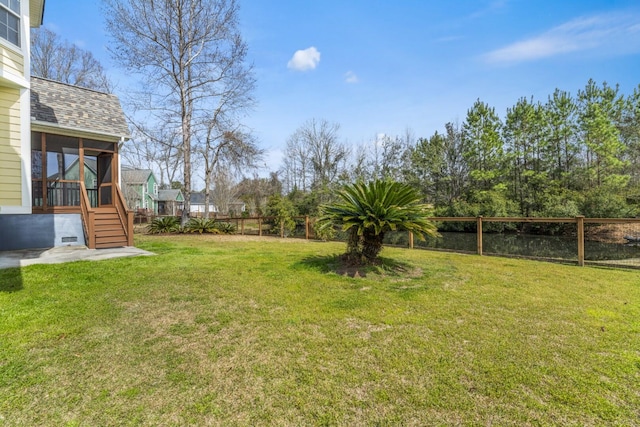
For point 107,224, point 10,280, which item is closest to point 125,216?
point 107,224

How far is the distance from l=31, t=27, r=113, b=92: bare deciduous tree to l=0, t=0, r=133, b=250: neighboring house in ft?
33.3

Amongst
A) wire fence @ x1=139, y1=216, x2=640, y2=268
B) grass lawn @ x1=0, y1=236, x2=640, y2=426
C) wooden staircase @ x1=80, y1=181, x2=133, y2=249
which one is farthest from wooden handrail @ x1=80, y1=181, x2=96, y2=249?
wire fence @ x1=139, y1=216, x2=640, y2=268

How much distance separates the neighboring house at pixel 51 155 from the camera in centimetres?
488

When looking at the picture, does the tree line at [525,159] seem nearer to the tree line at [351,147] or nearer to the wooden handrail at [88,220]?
the tree line at [351,147]

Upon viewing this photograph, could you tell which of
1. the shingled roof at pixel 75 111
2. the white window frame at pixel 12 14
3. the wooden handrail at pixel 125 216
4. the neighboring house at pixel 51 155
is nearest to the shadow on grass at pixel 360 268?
the wooden handrail at pixel 125 216

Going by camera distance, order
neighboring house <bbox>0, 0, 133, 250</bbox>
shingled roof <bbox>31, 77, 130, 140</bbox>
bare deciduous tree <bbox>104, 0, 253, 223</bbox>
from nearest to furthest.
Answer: neighboring house <bbox>0, 0, 133, 250</bbox> → shingled roof <bbox>31, 77, 130, 140</bbox> → bare deciduous tree <bbox>104, 0, 253, 223</bbox>

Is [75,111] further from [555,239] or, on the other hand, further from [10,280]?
[555,239]

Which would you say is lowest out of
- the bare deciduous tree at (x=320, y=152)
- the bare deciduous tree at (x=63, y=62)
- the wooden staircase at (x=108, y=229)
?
the wooden staircase at (x=108, y=229)

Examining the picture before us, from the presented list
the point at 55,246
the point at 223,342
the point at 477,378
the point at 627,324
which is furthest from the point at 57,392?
the point at 55,246

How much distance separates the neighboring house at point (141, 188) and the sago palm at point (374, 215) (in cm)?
2421

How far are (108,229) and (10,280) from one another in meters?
3.93

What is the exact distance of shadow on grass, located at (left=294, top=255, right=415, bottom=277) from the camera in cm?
467

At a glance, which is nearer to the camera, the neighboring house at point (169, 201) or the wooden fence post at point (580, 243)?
the wooden fence post at point (580, 243)

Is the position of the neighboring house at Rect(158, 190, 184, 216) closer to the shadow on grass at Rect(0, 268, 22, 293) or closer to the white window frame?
the white window frame
